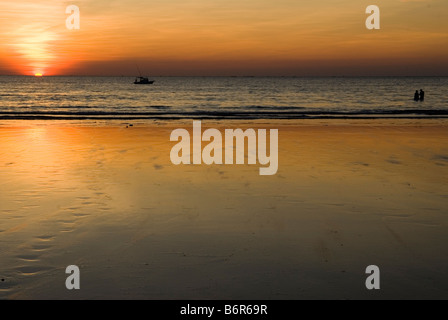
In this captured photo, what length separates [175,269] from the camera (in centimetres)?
640

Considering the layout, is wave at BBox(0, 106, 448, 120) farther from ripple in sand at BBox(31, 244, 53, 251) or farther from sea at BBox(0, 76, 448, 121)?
ripple in sand at BBox(31, 244, 53, 251)

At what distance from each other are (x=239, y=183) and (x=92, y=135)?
12.3 m

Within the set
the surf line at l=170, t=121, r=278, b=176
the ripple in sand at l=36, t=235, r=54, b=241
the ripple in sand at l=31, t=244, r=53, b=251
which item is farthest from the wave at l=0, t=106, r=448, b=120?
the ripple in sand at l=31, t=244, r=53, b=251

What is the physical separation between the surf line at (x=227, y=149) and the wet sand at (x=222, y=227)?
573 mm

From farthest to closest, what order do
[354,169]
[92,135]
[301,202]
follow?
1. [92,135]
2. [354,169]
3. [301,202]

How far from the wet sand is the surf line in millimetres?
573

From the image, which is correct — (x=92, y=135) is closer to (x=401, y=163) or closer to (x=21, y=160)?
(x=21, y=160)

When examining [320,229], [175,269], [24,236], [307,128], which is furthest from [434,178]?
[307,128]

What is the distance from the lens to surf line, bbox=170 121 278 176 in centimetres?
1468

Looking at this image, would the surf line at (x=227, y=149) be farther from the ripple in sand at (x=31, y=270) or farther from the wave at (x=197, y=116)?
the wave at (x=197, y=116)

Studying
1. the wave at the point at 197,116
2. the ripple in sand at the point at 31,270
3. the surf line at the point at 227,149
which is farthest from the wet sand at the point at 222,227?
the wave at the point at 197,116

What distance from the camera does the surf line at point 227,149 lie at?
1468cm

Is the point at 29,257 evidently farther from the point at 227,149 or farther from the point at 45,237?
the point at 227,149

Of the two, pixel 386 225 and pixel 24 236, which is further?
pixel 386 225
